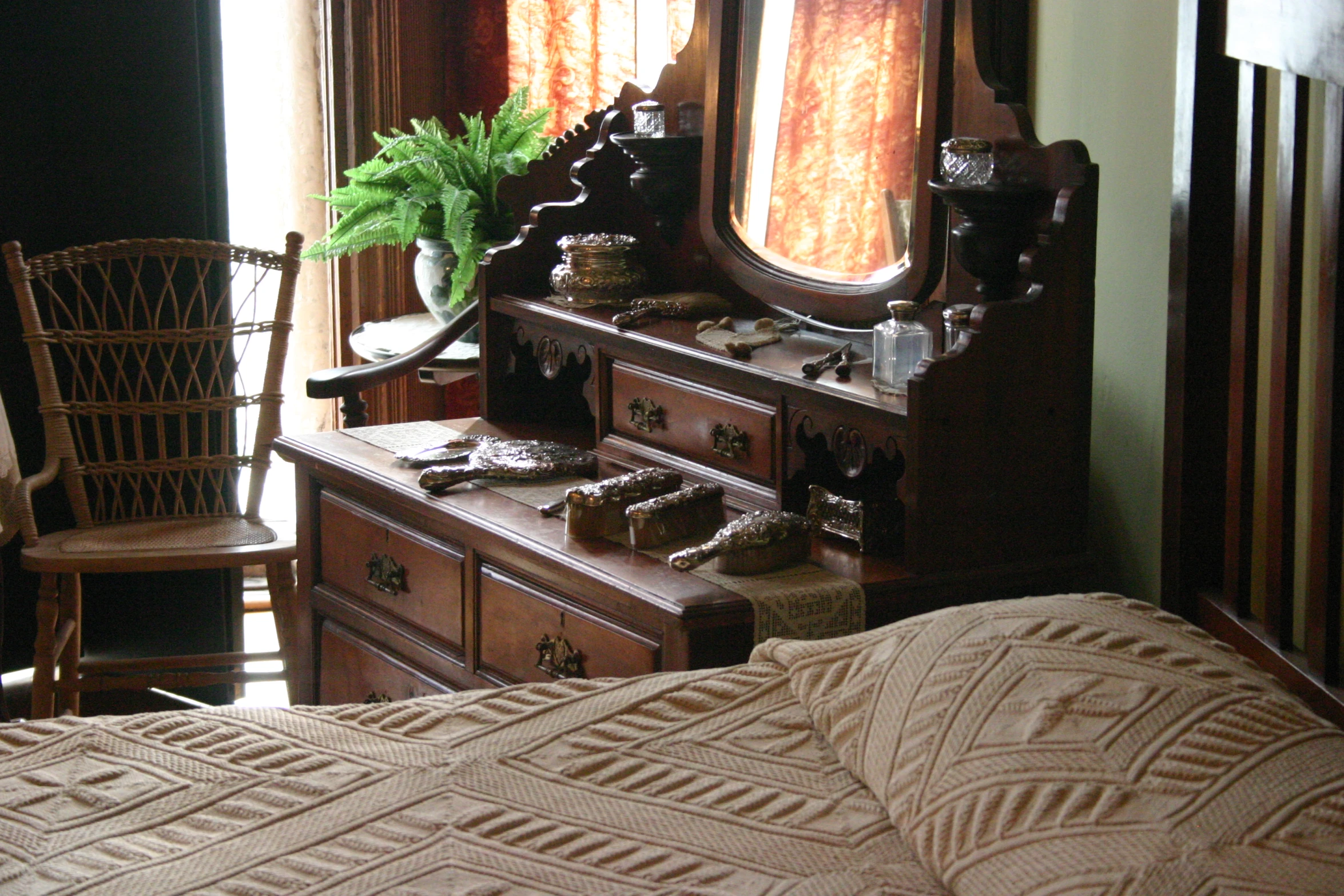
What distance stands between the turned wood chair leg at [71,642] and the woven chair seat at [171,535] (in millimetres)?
90

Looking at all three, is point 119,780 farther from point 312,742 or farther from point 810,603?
point 810,603

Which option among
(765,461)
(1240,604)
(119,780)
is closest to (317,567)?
(765,461)

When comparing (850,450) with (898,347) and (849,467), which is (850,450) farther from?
(898,347)

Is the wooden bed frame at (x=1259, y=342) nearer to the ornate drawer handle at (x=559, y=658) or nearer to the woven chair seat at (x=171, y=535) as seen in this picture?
the ornate drawer handle at (x=559, y=658)

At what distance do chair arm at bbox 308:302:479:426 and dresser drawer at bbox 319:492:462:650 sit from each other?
33 centimetres

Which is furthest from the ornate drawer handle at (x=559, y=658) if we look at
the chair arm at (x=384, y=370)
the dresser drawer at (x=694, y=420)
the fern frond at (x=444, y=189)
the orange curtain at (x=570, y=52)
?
the orange curtain at (x=570, y=52)

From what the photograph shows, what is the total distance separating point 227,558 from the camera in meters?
3.23

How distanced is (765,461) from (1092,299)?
1.82ft

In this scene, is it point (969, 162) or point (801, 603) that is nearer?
point (801, 603)

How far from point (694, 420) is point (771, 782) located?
108cm

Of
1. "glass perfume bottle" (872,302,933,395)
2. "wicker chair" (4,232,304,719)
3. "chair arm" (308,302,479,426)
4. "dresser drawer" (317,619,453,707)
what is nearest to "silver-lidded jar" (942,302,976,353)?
"glass perfume bottle" (872,302,933,395)

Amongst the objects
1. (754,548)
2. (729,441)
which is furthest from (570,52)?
(754,548)

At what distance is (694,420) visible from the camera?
245 centimetres

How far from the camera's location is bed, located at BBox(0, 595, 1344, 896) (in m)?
1.16
